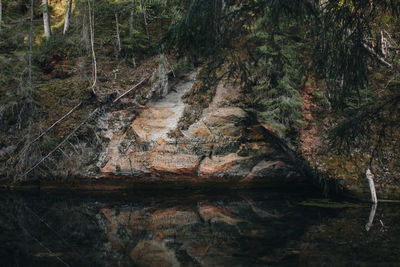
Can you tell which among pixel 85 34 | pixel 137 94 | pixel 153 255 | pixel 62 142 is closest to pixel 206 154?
pixel 137 94

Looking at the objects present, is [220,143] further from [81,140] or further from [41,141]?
[41,141]

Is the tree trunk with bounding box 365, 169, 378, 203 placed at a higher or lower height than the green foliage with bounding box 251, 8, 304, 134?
lower

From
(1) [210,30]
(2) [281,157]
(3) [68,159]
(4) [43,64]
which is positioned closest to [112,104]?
(3) [68,159]

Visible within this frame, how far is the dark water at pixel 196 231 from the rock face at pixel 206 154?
1.20 meters

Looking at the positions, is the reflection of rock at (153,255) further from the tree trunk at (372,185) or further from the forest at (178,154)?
the tree trunk at (372,185)

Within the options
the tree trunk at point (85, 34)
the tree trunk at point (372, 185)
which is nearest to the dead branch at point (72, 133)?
the tree trunk at point (85, 34)

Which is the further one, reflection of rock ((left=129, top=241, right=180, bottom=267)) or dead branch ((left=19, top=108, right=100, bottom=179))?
dead branch ((left=19, top=108, right=100, bottom=179))

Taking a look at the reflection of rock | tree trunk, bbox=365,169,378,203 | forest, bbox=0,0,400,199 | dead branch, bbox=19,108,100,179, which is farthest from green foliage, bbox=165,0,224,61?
dead branch, bbox=19,108,100,179

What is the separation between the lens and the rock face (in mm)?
11359

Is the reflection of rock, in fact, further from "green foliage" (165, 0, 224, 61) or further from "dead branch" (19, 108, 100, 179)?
"dead branch" (19, 108, 100, 179)

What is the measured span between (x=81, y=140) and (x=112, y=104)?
70.5 inches

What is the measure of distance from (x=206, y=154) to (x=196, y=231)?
485 centimetres

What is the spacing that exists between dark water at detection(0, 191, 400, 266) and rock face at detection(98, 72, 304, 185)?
120cm

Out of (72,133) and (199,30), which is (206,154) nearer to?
(72,133)
